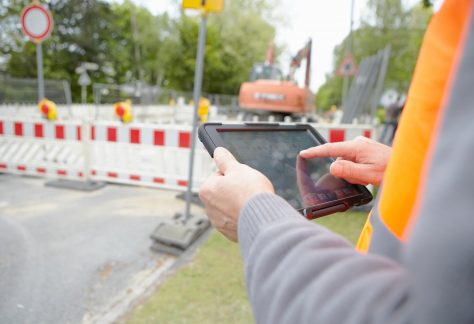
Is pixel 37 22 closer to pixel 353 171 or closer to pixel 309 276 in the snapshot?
pixel 353 171

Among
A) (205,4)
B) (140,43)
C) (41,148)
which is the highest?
(140,43)

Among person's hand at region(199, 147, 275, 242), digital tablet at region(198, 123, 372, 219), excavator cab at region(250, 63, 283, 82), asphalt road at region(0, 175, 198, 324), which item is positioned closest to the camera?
person's hand at region(199, 147, 275, 242)

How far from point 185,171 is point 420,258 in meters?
5.24

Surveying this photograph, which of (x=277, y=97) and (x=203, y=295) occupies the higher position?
(x=277, y=97)

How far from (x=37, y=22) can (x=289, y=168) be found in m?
6.27

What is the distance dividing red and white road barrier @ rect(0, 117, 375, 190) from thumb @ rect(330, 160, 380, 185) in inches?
157

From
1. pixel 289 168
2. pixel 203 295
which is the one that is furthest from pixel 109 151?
pixel 289 168

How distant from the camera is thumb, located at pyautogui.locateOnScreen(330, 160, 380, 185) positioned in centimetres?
122

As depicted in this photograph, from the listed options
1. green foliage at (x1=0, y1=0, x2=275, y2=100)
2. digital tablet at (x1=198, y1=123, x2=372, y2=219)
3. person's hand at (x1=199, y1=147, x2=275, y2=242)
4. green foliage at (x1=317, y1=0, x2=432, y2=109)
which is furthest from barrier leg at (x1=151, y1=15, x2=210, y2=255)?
green foliage at (x1=0, y1=0, x2=275, y2=100)

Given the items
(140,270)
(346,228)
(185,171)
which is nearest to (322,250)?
(140,270)

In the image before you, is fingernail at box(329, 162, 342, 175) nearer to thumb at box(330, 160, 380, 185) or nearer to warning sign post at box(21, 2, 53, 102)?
thumb at box(330, 160, 380, 185)

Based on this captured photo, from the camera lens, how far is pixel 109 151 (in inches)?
232

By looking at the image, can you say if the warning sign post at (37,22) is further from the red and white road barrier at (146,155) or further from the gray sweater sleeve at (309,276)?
the gray sweater sleeve at (309,276)

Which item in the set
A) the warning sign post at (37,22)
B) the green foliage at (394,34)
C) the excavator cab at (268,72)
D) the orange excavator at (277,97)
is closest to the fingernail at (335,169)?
the warning sign post at (37,22)
